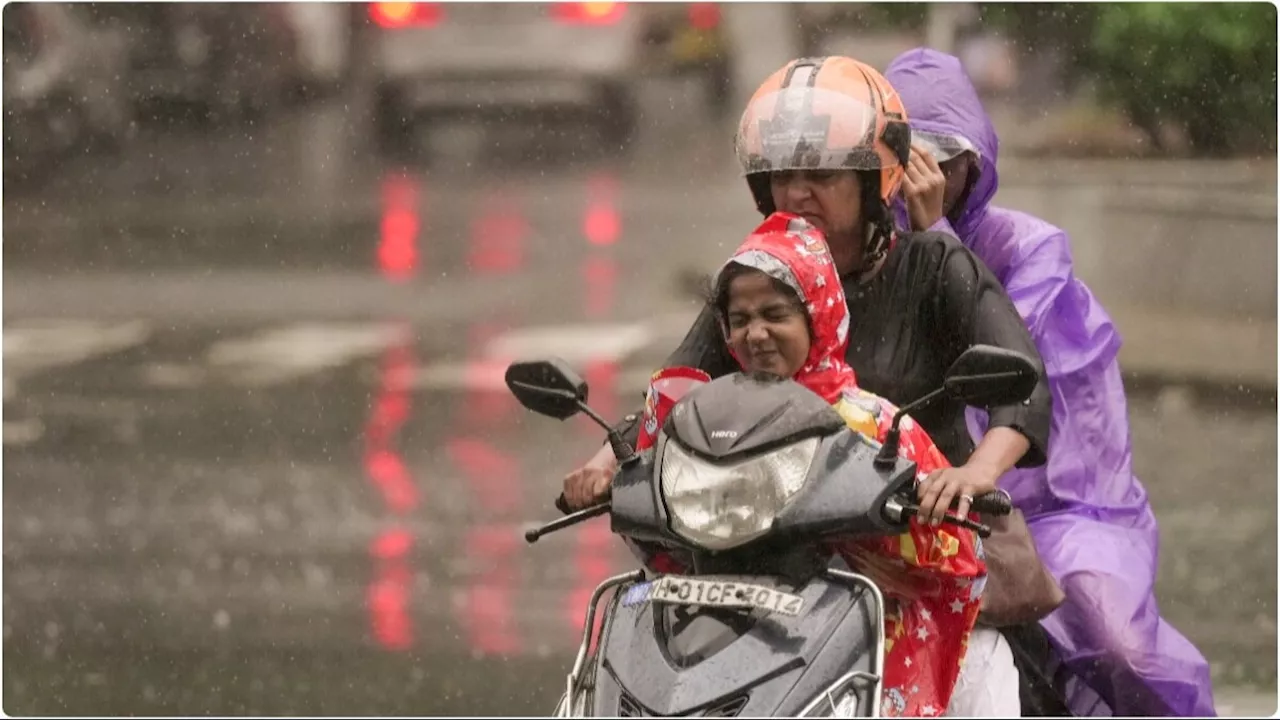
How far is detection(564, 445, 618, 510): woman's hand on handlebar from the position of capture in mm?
4160

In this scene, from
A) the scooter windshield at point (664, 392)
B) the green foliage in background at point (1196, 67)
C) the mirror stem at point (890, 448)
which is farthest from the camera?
the green foliage in background at point (1196, 67)

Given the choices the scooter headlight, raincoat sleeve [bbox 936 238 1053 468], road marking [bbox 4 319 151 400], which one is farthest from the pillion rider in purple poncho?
road marking [bbox 4 319 151 400]

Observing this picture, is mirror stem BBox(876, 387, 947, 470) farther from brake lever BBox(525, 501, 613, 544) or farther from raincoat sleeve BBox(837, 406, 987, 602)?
brake lever BBox(525, 501, 613, 544)

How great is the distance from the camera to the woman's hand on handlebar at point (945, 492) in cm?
375

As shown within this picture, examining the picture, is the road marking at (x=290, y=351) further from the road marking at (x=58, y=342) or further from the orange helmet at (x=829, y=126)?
the orange helmet at (x=829, y=126)

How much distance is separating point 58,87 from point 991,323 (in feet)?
54.4

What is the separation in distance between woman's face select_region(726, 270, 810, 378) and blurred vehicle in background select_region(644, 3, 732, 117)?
15.6 metres

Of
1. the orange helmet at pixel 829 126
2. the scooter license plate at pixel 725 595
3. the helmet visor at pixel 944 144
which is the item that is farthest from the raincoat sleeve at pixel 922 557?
the helmet visor at pixel 944 144

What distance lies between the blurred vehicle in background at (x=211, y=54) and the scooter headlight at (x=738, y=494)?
53.7 feet

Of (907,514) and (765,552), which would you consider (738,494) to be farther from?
(907,514)

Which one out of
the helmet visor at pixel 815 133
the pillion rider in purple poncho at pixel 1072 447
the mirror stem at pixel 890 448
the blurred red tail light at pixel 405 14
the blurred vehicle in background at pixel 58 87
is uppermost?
the helmet visor at pixel 815 133

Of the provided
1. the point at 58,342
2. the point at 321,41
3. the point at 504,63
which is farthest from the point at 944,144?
the point at 321,41

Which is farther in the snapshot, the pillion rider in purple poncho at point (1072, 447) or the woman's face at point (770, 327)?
the pillion rider in purple poncho at point (1072, 447)

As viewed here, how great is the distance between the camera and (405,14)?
64.3 ft
